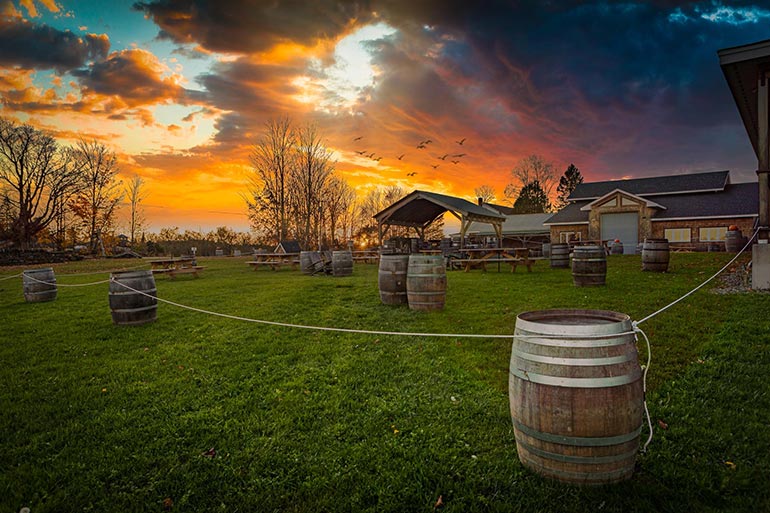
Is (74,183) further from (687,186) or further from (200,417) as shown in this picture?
(687,186)

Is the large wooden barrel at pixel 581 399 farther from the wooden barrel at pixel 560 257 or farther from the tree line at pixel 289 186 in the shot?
the tree line at pixel 289 186

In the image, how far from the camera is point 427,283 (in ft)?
26.8

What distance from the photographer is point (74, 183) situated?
37.3 m

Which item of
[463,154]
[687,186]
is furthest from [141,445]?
[687,186]

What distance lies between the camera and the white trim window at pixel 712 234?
26.0 meters

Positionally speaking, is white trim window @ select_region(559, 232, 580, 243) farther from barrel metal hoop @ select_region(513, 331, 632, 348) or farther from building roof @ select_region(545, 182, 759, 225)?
barrel metal hoop @ select_region(513, 331, 632, 348)

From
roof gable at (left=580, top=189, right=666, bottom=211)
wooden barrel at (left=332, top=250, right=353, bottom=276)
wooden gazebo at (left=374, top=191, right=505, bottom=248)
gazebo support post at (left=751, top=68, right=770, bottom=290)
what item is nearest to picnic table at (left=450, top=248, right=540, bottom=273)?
wooden gazebo at (left=374, top=191, right=505, bottom=248)

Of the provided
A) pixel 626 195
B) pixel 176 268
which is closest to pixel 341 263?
pixel 176 268

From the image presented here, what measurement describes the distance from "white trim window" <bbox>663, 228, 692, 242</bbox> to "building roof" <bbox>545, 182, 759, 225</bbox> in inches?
33.2

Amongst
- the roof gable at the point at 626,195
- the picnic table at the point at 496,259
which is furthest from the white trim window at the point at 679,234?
the picnic table at the point at 496,259

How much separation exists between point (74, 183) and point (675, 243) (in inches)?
1946

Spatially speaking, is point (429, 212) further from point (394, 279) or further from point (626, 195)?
point (394, 279)

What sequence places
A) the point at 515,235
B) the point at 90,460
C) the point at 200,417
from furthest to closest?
1. the point at 515,235
2. the point at 200,417
3. the point at 90,460

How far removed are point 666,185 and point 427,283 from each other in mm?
31541
